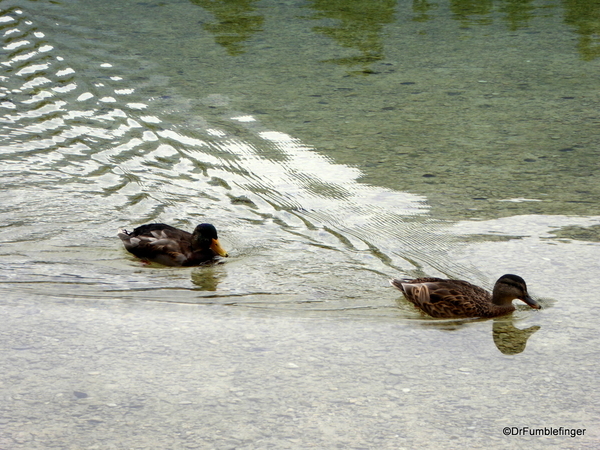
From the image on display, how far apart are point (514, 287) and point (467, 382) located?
1.08 meters

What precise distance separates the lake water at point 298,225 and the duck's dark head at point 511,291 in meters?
0.15

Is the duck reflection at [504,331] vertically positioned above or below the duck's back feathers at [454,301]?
below

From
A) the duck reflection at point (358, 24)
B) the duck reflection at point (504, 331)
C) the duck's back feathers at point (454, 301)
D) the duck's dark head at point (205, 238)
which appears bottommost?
the duck reflection at point (504, 331)

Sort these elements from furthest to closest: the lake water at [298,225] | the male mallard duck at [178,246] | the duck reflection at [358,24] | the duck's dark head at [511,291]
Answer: the duck reflection at [358,24] < the male mallard duck at [178,246] < the duck's dark head at [511,291] < the lake water at [298,225]

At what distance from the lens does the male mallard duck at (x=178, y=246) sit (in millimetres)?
6941

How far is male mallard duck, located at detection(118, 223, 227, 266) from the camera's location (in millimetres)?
6941

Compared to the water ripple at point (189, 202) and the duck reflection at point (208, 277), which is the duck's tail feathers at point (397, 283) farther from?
the duck reflection at point (208, 277)

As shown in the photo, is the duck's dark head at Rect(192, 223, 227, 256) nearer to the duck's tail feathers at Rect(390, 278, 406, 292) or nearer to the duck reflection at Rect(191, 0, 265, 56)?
the duck's tail feathers at Rect(390, 278, 406, 292)

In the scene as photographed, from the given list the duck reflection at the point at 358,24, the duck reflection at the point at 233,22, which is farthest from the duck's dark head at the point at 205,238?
the duck reflection at the point at 233,22

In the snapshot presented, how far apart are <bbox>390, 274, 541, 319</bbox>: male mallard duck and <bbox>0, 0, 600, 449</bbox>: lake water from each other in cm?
10

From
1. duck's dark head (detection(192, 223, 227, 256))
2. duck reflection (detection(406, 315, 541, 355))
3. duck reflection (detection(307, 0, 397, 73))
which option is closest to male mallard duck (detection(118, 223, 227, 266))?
duck's dark head (detection(192, 223, 227, 256))

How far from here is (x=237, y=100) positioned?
10758 millimetres

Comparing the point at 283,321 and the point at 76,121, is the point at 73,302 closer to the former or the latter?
the point at 283,321

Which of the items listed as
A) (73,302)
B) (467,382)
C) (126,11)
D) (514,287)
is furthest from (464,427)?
(126,11)
